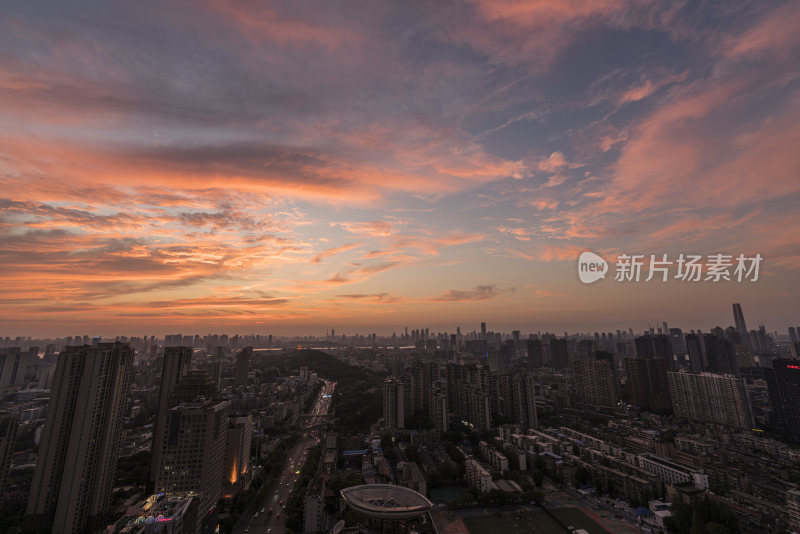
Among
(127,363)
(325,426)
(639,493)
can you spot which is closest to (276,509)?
(127,363)

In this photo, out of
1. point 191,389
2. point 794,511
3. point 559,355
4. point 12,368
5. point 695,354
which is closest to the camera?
point 794,511

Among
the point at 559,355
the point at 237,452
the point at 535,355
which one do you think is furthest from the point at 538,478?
the point at 535,355

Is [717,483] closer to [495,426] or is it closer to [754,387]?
[495,426]

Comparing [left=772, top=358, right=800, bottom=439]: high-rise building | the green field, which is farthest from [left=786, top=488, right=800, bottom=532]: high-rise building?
[left=772, top=358, right=800, bottom=439]: high-rise building

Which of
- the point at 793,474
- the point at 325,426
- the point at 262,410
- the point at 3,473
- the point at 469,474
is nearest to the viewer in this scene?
the point at 3,473

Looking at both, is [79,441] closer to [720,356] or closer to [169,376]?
[169,376]

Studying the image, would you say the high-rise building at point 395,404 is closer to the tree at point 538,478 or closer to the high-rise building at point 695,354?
the tree at point 538,478

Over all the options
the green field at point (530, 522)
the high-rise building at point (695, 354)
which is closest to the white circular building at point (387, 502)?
the green field at point (530, 522)
